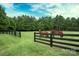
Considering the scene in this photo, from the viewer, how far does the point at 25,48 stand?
7.29 meters

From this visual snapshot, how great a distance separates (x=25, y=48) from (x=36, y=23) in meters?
0.48

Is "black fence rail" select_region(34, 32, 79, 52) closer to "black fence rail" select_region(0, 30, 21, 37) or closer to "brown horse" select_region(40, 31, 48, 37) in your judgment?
"brown horse" select_region(40, 31, 48, 37)

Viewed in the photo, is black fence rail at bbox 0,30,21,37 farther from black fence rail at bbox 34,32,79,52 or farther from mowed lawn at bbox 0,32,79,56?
black fence rail at bbox 34,32,79,52

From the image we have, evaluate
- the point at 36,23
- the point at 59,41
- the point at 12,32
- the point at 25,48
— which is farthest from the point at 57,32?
the point at 12,32

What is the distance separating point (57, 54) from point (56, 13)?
0.71 meters

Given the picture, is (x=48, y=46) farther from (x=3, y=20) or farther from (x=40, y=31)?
(x=3, y=20)

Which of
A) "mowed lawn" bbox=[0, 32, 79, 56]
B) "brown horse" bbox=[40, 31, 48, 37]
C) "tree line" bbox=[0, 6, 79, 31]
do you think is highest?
"tree line" bbox=[0, 6, 79, 31]

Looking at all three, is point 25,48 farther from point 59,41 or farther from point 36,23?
point 59,41

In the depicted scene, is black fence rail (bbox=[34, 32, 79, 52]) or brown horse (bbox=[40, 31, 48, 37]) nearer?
black fence rail (bbox=[34, 32, 79, 52])

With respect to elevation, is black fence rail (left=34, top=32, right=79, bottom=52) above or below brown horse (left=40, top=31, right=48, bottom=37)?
below

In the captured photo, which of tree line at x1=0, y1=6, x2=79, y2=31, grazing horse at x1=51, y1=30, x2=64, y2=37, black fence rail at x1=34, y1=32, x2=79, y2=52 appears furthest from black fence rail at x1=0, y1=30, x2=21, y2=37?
grazing horse at x1=51, y1=30, x2=64, y2=37

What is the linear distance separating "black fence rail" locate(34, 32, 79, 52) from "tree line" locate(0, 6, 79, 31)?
0.46 ft

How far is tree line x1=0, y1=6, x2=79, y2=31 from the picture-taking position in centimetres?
727

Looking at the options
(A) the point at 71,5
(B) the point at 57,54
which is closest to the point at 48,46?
(B) the point at 57,54
